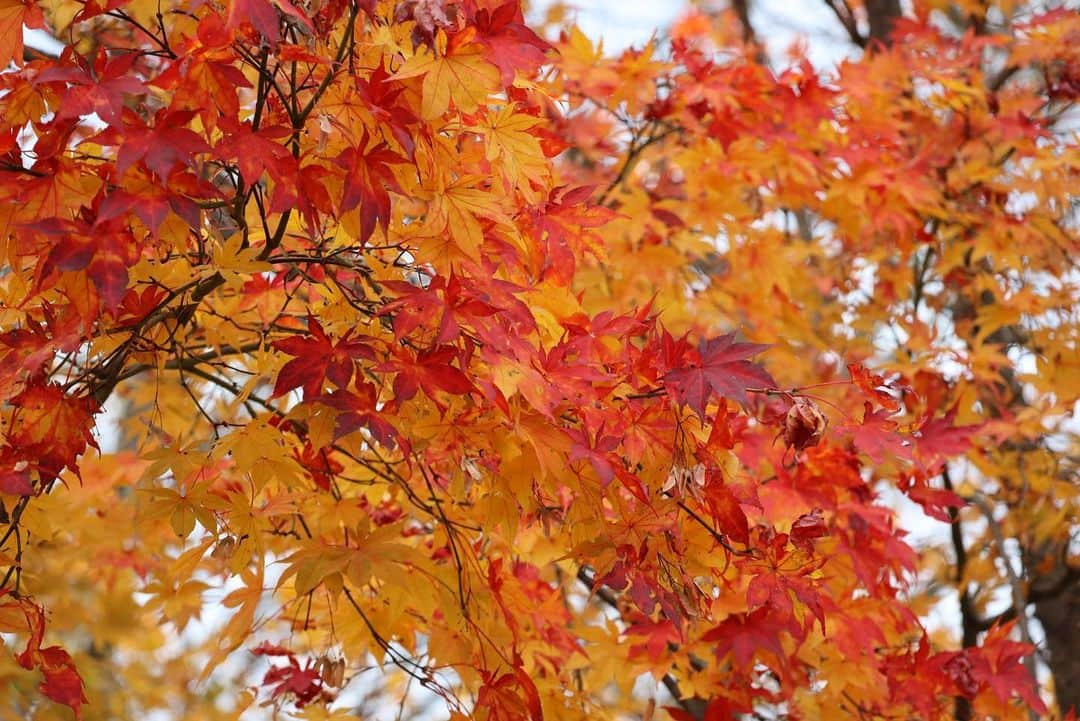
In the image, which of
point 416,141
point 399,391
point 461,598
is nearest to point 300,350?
point 399,391

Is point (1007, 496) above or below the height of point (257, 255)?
below

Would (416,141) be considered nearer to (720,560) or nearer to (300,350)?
(300,350)

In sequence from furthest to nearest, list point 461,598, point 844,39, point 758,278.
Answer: point 844,39 < point 758,278 < point 461,598

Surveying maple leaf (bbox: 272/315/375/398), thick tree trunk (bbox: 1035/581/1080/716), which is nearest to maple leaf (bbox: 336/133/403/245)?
maple leaf (bbox: 272/315/375/398)

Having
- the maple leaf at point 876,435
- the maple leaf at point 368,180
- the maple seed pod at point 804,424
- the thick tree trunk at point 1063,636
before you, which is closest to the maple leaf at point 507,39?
the maple leaf at point 368,180

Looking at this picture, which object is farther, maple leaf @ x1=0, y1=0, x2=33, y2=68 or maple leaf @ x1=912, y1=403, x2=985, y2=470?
maple leaf @ x1=912, y1=403, x2=985, y2=470

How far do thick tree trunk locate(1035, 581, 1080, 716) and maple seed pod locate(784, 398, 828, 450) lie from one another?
2.05m

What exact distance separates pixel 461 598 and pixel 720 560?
464mm

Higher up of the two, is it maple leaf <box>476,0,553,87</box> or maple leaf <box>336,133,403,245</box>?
maple leaf <box>476,0,553,87</box>

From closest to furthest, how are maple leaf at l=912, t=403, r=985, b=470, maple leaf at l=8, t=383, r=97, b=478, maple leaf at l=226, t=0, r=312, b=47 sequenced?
maple leaf at l=226, t=0, r=312, b=47 → maple leaf at l=8, t=383, r=97, b=478 → maple leaf at l=912, t=403, r=985, b=470

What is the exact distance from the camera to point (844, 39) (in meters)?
5.18

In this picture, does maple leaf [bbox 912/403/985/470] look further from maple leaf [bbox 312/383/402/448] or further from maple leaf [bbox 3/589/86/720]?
maple leaf [bbox 3/589/86/720]

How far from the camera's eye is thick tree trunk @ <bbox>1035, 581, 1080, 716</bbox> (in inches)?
125

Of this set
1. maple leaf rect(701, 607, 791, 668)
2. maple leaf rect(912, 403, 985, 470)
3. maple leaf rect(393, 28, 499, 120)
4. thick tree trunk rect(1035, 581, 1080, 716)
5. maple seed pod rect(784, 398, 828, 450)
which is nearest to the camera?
maple leaf rect(393, 28, 499, 120)
